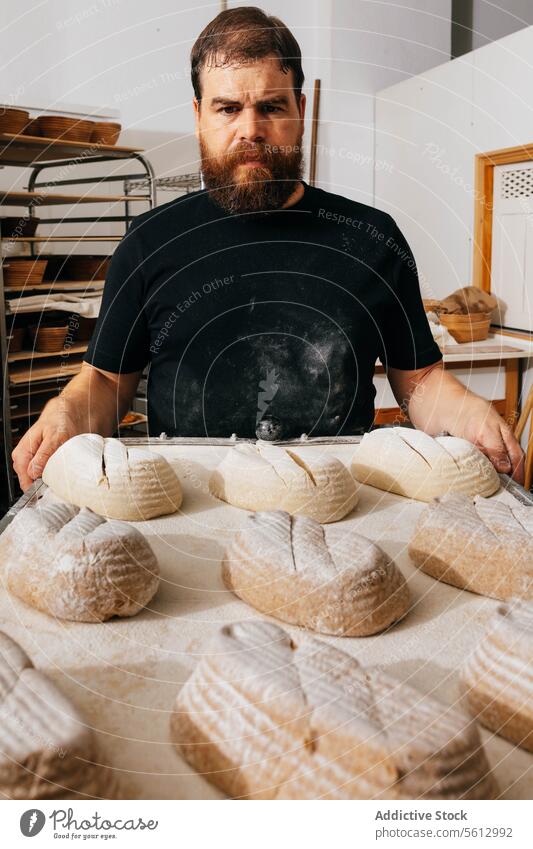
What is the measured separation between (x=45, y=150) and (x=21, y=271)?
586mm

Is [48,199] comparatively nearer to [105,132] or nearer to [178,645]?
[105,132]

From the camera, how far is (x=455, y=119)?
10.7ft

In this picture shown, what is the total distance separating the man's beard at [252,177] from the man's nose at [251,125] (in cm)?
3

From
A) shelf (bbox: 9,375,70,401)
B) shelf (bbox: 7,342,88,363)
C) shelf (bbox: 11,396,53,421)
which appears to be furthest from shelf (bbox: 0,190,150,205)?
shelf (bbox: 11,396,53,421)

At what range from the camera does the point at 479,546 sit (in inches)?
35.1

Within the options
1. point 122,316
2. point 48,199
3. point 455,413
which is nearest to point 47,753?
point 455,413

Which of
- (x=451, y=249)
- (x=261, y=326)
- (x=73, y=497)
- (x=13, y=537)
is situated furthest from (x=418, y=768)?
(x=451, y=249)

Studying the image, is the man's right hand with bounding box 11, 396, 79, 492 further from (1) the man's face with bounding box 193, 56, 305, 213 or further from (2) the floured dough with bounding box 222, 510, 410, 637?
(1) the man's face with bounding box 193, 56, 305, 213

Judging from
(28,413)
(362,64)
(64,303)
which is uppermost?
(362,64)

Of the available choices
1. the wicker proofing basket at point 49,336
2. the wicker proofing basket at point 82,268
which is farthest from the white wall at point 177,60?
the wicker proofing basket at point 49,336

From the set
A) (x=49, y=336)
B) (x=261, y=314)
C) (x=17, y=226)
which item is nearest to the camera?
(x=261, y=314)

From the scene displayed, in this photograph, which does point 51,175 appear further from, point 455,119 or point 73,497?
point 73,497

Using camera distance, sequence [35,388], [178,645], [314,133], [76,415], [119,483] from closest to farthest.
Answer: [178,645] → [119,483] → [76,415] → [35,388] → [314,133]

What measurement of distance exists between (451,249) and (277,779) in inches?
127
